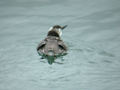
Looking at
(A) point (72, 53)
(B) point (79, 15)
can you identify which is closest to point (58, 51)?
(A) point (72, 53)

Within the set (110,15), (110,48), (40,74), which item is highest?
(110,15)

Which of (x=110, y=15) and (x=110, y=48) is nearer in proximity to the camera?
(x=110, y=48)

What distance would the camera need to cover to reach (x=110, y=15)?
19.5 m

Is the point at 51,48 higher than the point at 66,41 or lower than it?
lower

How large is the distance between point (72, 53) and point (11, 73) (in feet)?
7.70

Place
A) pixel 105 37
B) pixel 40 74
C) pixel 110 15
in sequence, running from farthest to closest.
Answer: pixel 110 15 → pixel 105 37 → pixel 40 74

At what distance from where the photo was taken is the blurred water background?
47.7ft

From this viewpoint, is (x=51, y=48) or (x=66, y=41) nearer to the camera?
(x=51, y=48)

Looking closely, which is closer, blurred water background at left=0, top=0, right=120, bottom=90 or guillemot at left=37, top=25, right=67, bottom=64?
blurred water background at left=0, top=0, right=120, bottom=90

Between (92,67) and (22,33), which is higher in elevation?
(22,33)

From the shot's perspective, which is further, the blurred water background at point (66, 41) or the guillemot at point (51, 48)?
the guillemot at point (51, 48)

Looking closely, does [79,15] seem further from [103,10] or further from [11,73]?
[11,73]

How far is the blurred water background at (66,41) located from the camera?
1455 centimetres

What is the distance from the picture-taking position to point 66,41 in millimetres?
17750
